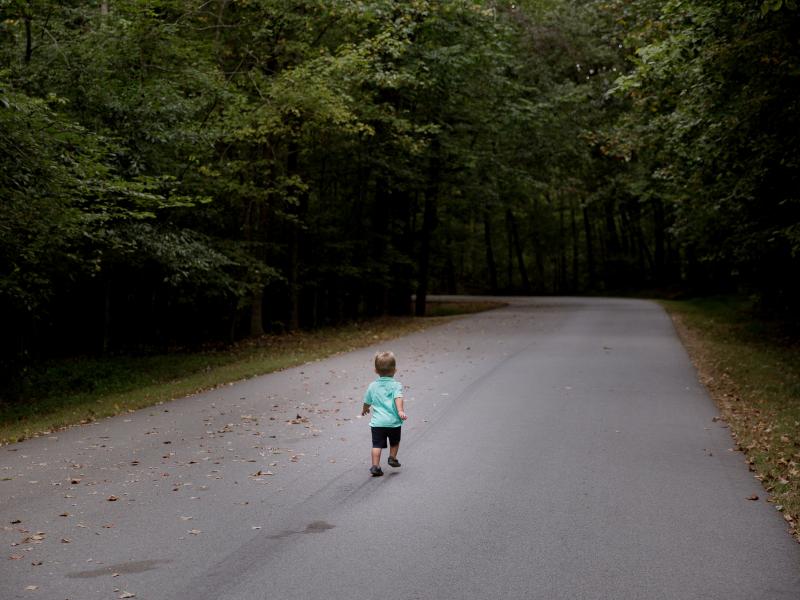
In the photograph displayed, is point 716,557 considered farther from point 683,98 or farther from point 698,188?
point 698,188

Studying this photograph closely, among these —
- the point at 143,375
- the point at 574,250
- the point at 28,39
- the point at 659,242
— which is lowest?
the point at 143,375

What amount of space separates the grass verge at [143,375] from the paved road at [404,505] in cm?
153

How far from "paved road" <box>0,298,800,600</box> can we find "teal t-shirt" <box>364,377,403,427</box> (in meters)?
0.53

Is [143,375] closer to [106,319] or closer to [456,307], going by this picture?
[106,319]

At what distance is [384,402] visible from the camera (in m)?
7.60

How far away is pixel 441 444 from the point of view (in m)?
8.77

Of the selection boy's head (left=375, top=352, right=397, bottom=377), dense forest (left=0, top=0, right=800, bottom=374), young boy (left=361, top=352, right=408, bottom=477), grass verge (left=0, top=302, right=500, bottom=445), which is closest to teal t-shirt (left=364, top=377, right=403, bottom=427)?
young boy (left=361, top=352, right=408, bottom=477)

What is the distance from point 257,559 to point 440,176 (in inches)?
1006

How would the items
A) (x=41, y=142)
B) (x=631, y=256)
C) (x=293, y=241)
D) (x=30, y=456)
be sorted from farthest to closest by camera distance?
(x=631, y=256) → (x=293, y=241) → (x=41, y=142) → (x=30, y=456)

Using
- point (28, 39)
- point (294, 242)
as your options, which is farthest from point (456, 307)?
point (28, 39)

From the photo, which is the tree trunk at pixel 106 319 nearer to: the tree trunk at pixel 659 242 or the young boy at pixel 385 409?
the young boy at pixel 385 409

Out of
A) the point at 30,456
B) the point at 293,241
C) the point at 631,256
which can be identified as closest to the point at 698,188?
the point at 293,241

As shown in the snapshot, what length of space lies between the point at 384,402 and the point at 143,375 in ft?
38.8

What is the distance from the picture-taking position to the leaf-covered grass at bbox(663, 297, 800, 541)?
7.44 metres
